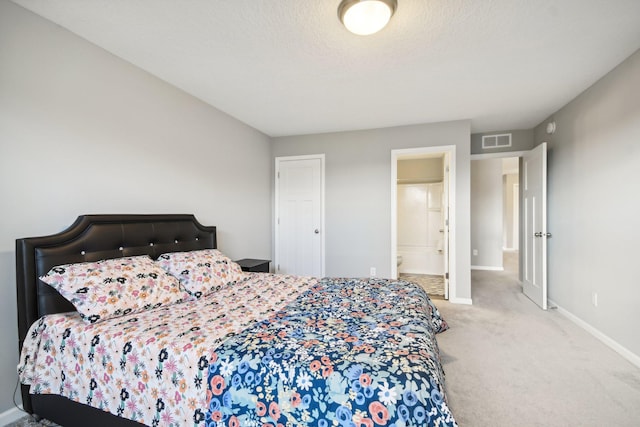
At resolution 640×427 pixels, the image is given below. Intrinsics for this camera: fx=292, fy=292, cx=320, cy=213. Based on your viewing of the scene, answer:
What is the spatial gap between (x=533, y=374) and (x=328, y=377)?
1991 millimetres

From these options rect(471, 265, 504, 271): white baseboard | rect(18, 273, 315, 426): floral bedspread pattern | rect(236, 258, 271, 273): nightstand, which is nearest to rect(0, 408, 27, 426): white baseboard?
rect(18, 273, 315, 426): floral bedspread pattern

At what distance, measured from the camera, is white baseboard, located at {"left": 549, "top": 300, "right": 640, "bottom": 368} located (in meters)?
2.33

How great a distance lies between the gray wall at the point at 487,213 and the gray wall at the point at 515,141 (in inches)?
75.0

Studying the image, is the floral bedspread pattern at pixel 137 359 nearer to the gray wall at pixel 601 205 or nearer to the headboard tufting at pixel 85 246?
the headboard tufting at pixel 85 246

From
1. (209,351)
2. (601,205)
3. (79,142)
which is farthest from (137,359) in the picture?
(601,205)

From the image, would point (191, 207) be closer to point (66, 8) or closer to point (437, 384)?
point (66, 8)

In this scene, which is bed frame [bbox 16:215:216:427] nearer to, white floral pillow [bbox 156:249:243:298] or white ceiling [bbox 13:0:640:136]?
white floral pillow [bbox 156:249:243:298]

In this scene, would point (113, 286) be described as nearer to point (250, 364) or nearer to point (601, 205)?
point (250, 364)

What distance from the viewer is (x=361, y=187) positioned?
438 cm

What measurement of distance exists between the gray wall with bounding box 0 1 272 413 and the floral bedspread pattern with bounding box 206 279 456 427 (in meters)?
1.56

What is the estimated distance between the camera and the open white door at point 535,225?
361cm

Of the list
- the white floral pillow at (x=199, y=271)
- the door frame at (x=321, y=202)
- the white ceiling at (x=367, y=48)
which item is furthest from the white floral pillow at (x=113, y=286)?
the door frame at (x=321, y=202)

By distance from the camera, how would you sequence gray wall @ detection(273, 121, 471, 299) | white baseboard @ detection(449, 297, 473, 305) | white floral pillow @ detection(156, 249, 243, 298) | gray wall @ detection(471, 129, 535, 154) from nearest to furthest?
white floral pillow @ detection(156, 249, 243, 298) → white baseboard @ detection(449, 297, 473, 305) → gray wall @ detection(273, 121, 471, 299) → gray wall @ detection(471, 129, 535, 154)

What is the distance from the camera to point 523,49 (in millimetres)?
2258
